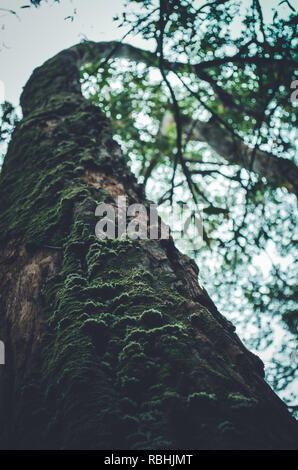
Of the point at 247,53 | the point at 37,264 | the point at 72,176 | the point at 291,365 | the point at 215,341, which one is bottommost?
the point at 215,341

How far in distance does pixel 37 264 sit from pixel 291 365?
535cm

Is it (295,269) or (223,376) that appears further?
(295,269)

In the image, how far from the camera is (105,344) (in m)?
1.50

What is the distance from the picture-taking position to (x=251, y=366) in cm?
164

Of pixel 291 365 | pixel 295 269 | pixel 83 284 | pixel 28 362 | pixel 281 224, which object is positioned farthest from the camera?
pixel 281 224

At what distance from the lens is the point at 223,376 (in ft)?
4.49

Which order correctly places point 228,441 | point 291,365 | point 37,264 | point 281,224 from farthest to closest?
point 281,224 → point 291,365 → point 37,264 → point 228,441

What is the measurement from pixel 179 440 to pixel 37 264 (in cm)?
131

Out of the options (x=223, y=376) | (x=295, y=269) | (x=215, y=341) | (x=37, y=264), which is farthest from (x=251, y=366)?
(x=295, y=269)

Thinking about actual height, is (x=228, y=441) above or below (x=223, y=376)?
below

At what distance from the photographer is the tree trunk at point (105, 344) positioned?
3.83ft

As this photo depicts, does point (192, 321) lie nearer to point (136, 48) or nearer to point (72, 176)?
point (72, 176)

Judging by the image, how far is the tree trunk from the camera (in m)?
1.17

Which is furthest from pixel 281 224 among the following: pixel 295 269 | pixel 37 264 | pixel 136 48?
pixel 37 264
